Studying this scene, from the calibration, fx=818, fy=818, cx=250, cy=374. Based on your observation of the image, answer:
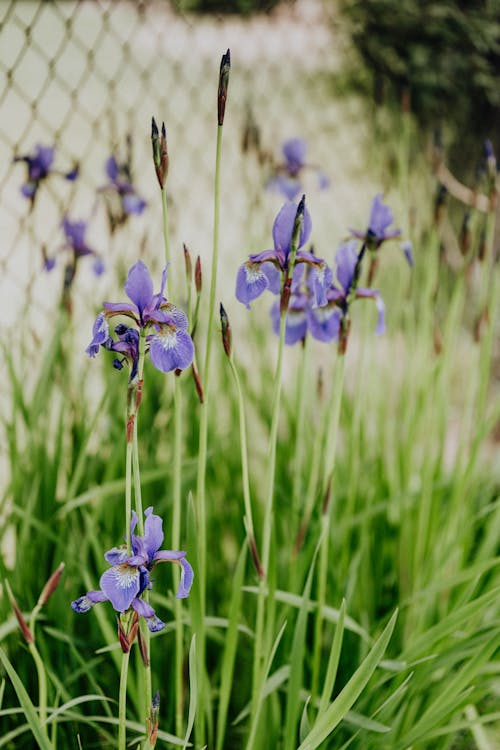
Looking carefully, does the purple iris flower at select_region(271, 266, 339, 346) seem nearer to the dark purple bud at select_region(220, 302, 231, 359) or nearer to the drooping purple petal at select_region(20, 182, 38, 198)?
the dark purple bud at select_region(220, 302, 231, 359)

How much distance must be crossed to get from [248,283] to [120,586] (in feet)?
1.52

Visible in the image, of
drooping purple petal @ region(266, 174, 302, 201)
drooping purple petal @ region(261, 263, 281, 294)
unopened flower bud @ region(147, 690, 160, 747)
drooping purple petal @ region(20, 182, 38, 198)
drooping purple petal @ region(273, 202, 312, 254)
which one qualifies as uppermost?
drooping purple petal @ region(266, 174, 302, 201)

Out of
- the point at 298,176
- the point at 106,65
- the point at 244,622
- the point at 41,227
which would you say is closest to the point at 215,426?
the point at 244,622

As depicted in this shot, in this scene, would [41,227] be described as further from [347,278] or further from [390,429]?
[347,278]

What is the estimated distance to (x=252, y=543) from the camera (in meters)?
1.21

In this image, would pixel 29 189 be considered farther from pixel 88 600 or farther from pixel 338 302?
pixel 88 600

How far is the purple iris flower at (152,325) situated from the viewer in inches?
39.0

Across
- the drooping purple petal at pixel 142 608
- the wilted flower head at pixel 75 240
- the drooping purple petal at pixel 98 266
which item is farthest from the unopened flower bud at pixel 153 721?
the drooping purple petal at pixel 98 266

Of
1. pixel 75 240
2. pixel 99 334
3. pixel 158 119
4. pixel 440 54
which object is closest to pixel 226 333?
A: pixel 99 334

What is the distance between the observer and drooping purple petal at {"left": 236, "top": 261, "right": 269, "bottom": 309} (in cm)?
116

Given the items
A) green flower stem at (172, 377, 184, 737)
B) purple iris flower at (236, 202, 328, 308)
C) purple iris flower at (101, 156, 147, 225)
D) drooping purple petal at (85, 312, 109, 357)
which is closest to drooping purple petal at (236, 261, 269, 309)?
purple iris flower at (236, 202, 328, 308)

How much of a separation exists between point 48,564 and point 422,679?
0.81 m

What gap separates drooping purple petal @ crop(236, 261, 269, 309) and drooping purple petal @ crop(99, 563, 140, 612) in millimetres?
415

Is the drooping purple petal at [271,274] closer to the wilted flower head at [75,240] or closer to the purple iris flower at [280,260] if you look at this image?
the purple iris flower at [280,260]
